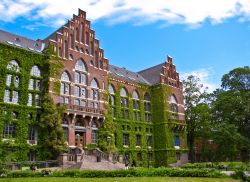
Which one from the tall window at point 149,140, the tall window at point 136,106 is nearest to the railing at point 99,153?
the tall window at point 136,106

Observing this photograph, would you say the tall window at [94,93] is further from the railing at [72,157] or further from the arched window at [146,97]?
the arched window at [146,97]

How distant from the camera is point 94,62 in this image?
5381 centimetres

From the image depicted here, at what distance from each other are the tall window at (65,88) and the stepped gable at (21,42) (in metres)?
5.34

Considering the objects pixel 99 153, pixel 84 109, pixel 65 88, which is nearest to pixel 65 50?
pixel 65 88

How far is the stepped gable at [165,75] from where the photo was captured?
64.3m

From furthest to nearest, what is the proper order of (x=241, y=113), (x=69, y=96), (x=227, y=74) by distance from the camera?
(x=227, y=74), (x=241, y=113), (x=69, y=96)

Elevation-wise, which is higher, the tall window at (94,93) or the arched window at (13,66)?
the arched window at (13,66)

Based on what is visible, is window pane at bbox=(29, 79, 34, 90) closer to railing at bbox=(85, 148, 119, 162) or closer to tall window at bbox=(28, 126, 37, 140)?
tall window at bbox=(28, 126, 37, 140)

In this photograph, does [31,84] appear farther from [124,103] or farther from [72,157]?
[124,103]

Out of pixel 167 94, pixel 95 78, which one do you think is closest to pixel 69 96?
pixel 95 78

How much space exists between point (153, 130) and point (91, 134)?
646 inches

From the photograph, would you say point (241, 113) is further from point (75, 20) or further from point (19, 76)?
point (19, 76)

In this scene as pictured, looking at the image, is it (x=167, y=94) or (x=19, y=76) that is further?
(x=167, y=94)

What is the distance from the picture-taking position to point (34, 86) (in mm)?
45344
